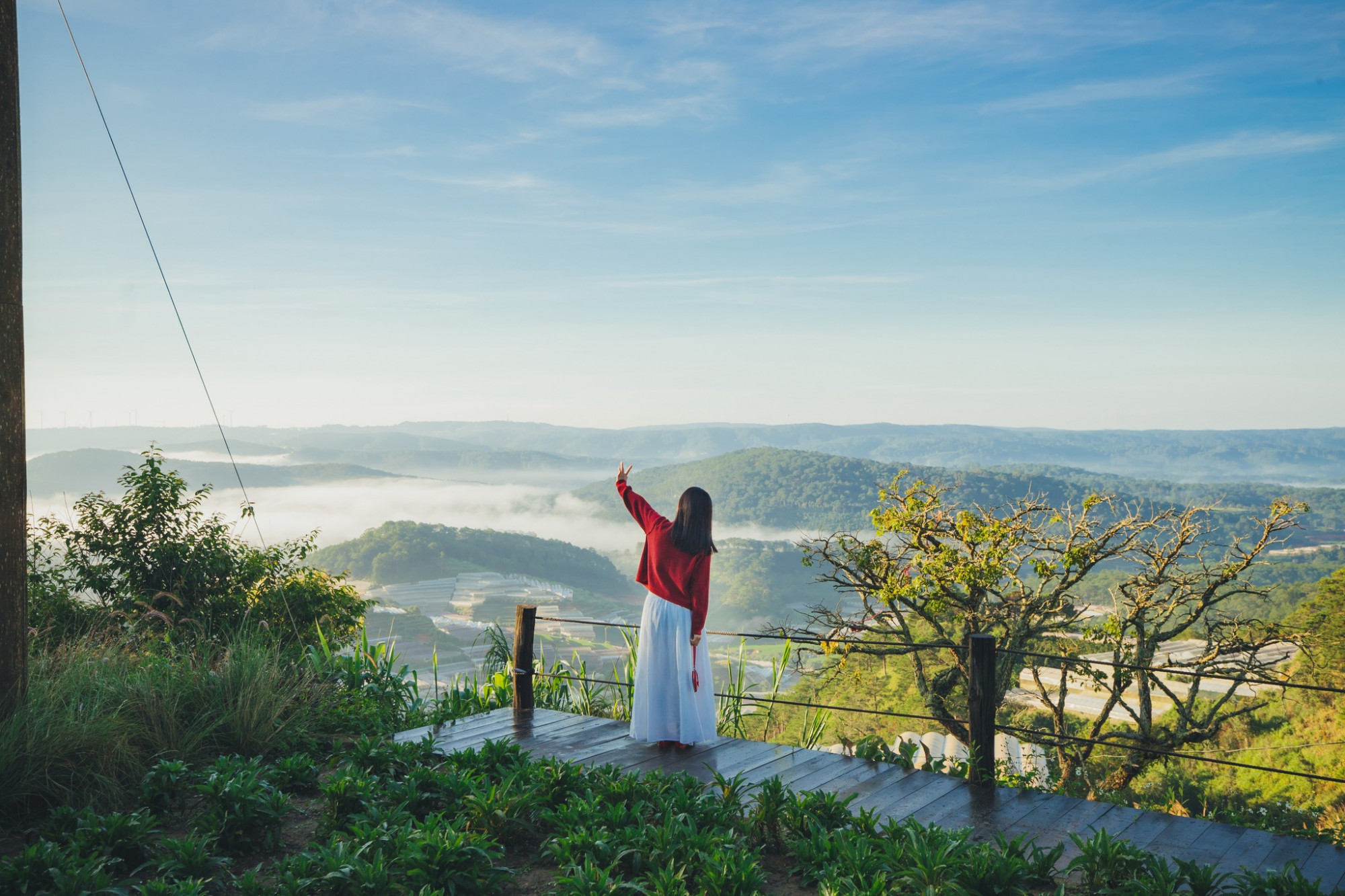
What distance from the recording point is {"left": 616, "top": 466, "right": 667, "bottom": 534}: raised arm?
5.00m

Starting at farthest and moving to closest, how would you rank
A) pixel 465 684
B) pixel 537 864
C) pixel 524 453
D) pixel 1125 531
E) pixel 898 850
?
pixel 524 453, pixel 1125 531, pixel 465 684, pixel 537 864, pixel 898 850

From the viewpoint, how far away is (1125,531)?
7.67 m

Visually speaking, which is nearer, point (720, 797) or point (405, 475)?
point (720, 797)

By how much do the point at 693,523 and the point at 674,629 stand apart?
67cm

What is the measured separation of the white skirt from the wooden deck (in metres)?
0.12

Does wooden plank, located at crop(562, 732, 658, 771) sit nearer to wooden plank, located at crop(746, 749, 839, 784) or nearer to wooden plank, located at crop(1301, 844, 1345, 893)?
wooden plank, located at crop(746, 749, 839, 784)

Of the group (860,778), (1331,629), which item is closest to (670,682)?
(860,778)

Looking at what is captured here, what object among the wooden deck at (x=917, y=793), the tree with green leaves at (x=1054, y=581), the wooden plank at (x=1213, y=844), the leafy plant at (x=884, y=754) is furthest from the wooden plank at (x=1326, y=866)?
the tree with green leaves at (x=1054, y=581)

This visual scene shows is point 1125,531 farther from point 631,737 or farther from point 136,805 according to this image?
point 136,805

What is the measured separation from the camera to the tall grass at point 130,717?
3812 mm

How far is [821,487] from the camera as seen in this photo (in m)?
45.2

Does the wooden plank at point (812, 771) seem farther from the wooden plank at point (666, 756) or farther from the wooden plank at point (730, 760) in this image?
the wooden plank at point (666, 756)

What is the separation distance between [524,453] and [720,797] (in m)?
117

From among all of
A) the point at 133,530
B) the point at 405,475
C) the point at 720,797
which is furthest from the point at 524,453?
the point at 720,797
